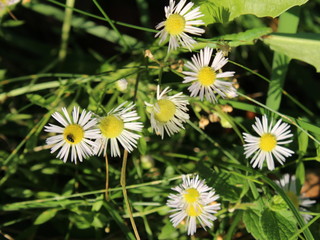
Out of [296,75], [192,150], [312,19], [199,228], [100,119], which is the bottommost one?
[199,228]

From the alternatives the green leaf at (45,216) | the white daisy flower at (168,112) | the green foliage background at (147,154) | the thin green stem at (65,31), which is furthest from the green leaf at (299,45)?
the green leaf at (45,216)

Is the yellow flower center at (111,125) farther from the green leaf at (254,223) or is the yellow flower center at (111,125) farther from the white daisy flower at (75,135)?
the green leaf at (254,223)

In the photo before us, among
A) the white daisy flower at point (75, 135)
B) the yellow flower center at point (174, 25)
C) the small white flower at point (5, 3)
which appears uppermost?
the small white flower at point (5, 3)

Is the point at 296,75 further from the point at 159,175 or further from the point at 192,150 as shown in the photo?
the point at 159,175

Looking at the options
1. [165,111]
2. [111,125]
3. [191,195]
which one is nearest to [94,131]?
[111,125]

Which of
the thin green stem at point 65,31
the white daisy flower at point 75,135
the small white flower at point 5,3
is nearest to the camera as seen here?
the white daisy flower at point 75,135

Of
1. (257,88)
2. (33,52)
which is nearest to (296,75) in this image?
(257,88)

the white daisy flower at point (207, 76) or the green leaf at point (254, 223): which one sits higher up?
the white daisy flower at point (207, 76)

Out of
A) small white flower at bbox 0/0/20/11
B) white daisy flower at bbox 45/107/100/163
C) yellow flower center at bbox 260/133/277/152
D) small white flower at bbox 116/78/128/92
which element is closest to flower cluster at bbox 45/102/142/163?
white daisy flower at bbox 45/107/100/163
